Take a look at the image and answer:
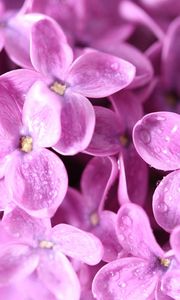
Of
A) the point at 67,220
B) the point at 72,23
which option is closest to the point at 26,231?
the point at 67,220

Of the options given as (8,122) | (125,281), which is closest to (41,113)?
(8,122)

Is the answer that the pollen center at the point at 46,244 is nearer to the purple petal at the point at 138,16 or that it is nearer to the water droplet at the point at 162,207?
the water droplet at the point at 162,207

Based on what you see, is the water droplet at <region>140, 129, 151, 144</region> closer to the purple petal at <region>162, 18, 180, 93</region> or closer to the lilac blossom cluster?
the lilac blossom cluster

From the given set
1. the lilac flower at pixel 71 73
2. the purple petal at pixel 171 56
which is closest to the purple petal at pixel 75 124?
the lilac flower at pixel 71 73

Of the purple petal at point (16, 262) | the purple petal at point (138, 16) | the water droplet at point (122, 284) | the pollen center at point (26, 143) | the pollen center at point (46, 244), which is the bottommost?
the purple petal at point (16, 262)

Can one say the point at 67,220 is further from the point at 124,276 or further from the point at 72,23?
the point at 72,23

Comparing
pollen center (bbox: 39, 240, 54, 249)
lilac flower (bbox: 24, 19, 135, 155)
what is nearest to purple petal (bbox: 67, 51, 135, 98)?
lilac flower (bbox: 24, 19, 135, 155)
